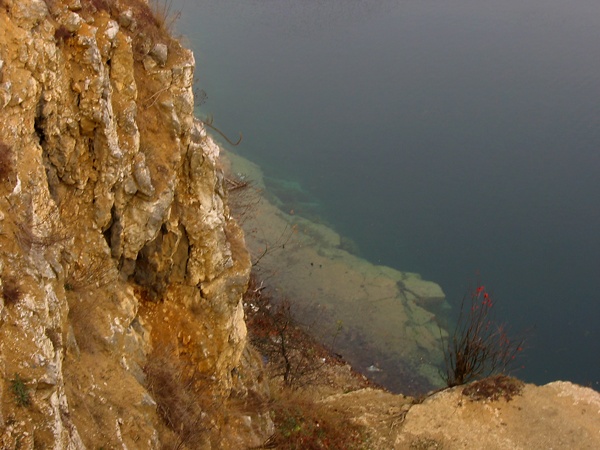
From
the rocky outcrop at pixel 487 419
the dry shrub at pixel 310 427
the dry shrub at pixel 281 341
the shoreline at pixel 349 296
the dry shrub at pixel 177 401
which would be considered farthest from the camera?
the shoreline at pixel 349 296

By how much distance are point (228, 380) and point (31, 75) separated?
6.03m

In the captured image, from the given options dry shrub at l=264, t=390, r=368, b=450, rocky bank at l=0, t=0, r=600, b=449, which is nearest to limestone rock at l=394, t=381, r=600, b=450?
dry shrub at l=264, t=390, r=368, b=450

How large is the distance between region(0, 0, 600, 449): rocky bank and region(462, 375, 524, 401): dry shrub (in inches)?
219

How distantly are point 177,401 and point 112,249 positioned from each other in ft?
7.34

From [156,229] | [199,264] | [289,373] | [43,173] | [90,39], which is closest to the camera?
[43,173]

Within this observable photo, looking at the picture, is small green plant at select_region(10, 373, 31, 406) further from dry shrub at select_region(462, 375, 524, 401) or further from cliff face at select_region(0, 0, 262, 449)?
dry shrub at select_region(462, 375, 524, 401)

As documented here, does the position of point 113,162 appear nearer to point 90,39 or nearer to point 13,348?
point 90,39

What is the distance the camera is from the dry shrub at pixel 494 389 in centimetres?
1399

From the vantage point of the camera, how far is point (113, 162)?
7.52 metres

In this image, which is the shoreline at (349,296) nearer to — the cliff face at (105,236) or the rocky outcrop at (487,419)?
the rocky outcrop at (487,419)

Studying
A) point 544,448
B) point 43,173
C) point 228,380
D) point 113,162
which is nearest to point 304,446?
point 228,380

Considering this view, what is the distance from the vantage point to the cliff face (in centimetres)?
534

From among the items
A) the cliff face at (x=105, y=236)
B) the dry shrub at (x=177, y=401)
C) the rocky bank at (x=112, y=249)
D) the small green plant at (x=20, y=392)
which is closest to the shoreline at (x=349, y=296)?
the rocky bank at (x=112, y=249)

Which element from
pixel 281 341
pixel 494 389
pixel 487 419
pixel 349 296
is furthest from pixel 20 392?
pixel 349 296
